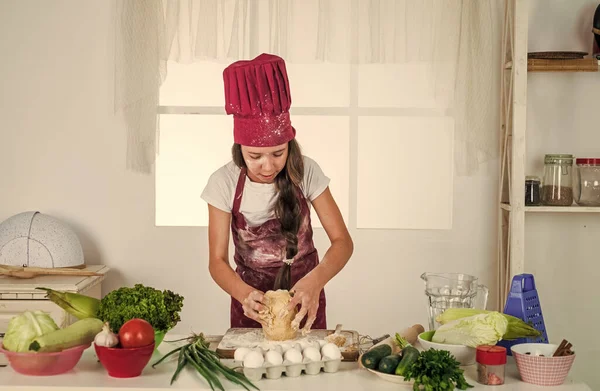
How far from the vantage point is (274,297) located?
2.60m

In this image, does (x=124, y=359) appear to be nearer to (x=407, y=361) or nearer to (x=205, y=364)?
(x=205, y=364)

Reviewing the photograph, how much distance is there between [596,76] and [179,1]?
238 centimetres

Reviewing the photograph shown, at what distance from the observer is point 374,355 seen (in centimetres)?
224

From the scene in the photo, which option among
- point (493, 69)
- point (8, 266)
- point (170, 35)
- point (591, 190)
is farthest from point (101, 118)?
point (591, 190)

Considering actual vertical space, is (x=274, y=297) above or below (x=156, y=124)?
below

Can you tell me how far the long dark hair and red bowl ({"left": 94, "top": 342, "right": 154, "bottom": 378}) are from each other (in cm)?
101

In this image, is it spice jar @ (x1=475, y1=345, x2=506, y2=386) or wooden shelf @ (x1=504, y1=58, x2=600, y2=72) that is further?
wooden shelf @ (x1=504, y1=58, x2=600, y2=72)

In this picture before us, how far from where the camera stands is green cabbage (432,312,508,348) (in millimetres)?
2256

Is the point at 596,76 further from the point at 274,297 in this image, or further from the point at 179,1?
the point at 274,297

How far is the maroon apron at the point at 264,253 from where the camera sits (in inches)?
128

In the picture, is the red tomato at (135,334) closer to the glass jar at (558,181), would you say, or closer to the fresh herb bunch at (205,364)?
the fresh herb bunch at (205,364)

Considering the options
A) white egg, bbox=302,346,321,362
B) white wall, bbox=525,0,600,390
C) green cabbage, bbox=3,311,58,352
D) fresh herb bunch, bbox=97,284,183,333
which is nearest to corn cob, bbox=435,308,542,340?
white egg, bbox=302,346,321,362

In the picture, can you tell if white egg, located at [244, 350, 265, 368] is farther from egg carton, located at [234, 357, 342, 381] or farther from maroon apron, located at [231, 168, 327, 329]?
maroon apron, located at [231, 168, 327, 329]

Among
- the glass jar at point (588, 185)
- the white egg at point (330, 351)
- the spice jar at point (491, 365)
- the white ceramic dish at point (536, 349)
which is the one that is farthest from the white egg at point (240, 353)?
the glass jar at point (588, 185)
